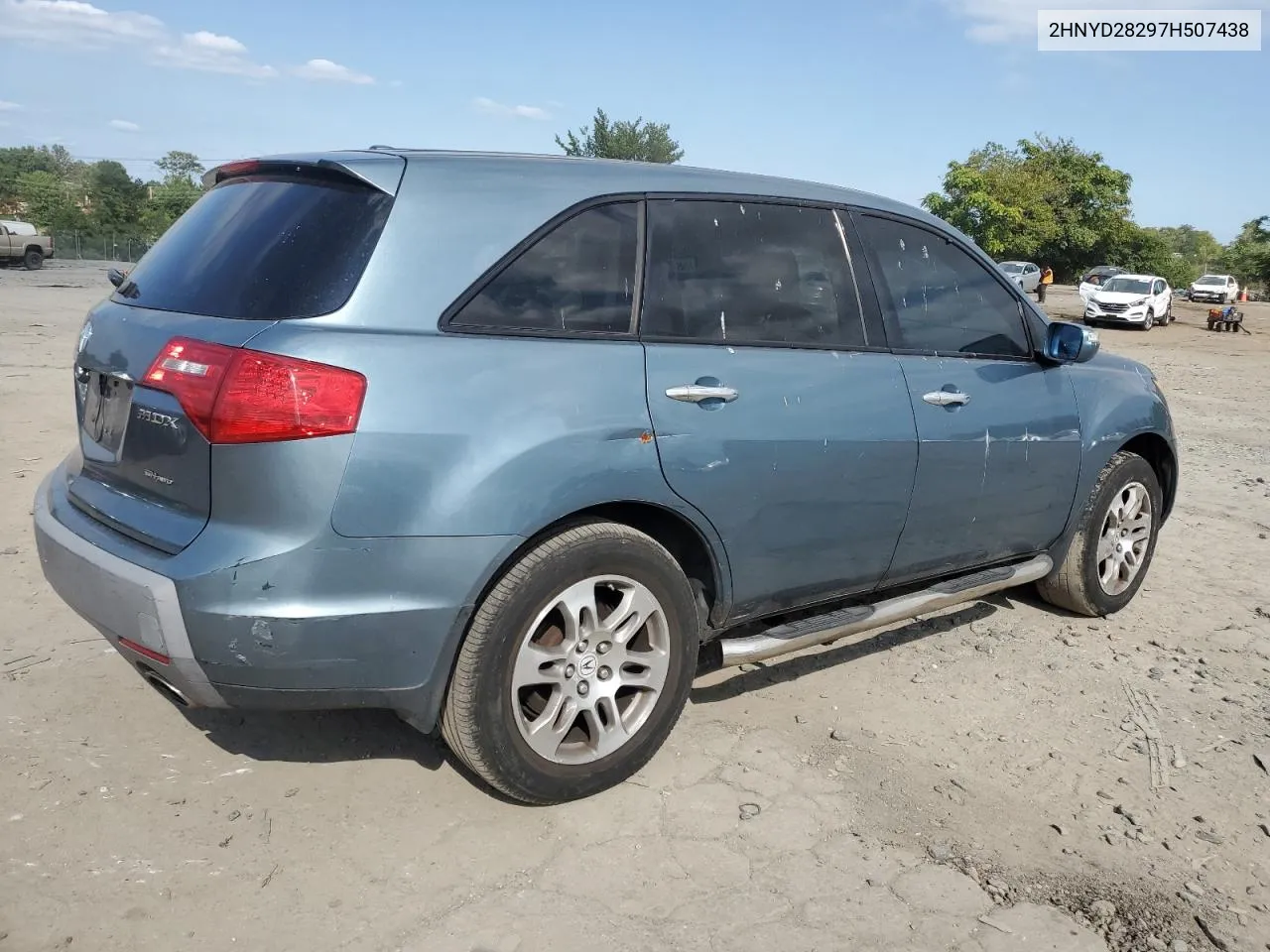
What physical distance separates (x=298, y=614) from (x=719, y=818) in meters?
1.40

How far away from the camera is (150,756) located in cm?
332

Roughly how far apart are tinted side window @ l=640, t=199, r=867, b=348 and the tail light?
995 mm

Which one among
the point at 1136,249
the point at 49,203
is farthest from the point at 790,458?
the point at 49,203

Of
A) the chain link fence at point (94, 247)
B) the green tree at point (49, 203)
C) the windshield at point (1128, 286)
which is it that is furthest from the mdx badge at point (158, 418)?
the green tree at point (49, 203)

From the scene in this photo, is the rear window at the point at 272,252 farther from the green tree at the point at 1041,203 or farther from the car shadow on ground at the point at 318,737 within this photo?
the green tree at the point at 1041,203

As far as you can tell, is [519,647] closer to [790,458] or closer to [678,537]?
[678,537]

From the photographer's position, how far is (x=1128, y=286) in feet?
110

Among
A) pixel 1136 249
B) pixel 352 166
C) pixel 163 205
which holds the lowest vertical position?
pixel 352 166

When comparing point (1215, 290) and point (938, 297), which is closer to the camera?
point (938, 297)

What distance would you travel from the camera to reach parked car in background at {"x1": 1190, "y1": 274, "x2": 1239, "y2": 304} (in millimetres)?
49500

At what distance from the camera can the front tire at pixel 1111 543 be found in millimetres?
4820

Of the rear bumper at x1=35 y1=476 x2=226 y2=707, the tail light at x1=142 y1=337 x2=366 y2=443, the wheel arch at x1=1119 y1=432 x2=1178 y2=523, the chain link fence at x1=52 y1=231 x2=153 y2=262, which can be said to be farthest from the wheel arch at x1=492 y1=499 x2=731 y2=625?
the chain link fence at x1=52 y1=231 x2=153 y2=262

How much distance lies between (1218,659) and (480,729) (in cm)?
348

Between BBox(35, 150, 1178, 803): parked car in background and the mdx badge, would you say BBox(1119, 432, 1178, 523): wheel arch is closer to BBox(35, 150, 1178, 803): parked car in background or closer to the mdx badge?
BBox(35, 150, 1178, 803): parked car in background
